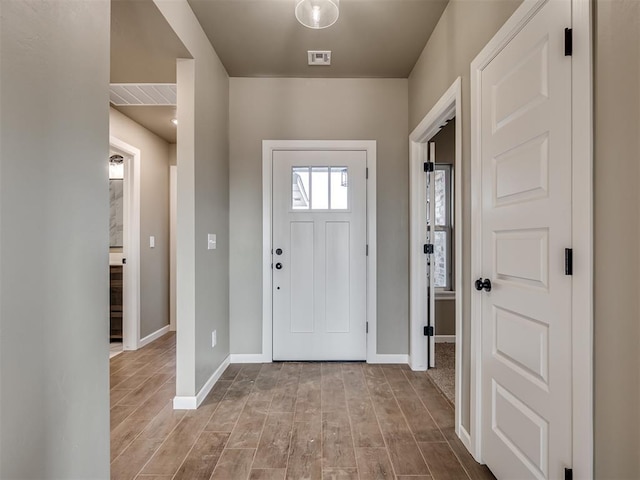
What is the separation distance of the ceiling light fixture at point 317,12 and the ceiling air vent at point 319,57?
0.73 meters

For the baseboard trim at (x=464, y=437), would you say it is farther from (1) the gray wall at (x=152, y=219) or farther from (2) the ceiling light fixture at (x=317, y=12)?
(1) the gray wall at (x=152, y=219)

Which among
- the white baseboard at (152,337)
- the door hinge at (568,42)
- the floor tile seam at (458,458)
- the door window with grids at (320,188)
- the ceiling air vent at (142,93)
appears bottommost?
the white baseboard at (152,337)

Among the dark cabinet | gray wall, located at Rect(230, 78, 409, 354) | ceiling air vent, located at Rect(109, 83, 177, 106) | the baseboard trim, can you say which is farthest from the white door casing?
the dark cabinet

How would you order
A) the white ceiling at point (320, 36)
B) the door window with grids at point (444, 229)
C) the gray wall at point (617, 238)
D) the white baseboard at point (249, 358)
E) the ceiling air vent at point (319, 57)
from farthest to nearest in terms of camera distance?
1. the door window with grids at point (444, 229)
2. the white baseboard at point (249, 358)
3. the ceiling air vent at point (319, 57)
4. the white ceiling at point (320, 36)
5. the gray wall at point (617, 238)

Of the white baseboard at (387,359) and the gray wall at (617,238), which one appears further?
the white baseboard at (387,359)

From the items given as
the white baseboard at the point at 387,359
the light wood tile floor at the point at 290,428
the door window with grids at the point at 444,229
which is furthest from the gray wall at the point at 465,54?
the door window with grids at the point at 444,229

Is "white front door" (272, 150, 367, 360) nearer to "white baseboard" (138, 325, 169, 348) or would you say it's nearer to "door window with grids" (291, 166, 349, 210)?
"door window with grids" (291, 166, 349, 210)

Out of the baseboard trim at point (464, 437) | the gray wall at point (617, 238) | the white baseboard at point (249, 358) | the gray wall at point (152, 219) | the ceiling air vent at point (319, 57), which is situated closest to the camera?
the gray wall at point (617, 238)

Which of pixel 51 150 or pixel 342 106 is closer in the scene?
pixel 51 150

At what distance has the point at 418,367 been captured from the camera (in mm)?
2889

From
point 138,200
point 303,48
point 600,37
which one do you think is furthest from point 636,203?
point 138,200

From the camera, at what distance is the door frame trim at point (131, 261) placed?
3545mm

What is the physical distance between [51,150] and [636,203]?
66.9 inches

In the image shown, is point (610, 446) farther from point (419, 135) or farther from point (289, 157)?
point (289, 157)
